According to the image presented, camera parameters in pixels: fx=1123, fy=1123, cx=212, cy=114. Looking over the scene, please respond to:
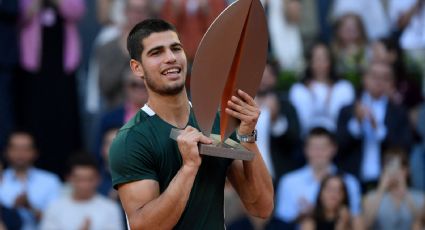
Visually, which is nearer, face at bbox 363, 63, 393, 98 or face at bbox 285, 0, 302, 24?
face at bbox 363, 63, 393, 98

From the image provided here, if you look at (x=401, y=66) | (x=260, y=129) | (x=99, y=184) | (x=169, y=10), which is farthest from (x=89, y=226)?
(x=401, y=66)

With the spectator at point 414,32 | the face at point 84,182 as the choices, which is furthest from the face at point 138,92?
the spectator at point 414,32

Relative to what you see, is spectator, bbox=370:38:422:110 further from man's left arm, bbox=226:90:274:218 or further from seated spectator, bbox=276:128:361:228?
man's left arm, bbox=226:90:274:218

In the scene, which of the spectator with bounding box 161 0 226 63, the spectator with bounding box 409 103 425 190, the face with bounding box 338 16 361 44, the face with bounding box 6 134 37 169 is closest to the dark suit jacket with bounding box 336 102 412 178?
the spectator with bounding box 409 103 425 190

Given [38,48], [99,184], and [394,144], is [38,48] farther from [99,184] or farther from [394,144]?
[394,144]

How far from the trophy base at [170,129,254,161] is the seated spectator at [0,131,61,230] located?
15.8 feet

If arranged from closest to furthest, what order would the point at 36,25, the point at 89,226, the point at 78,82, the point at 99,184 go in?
the point at 89,226 < the point at 99,184 < the point at 36,25 < the point at 78,82

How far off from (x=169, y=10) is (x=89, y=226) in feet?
8.33

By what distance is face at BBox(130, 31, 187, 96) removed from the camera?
513cm

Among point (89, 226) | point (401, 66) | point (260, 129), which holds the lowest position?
point (89, 226)

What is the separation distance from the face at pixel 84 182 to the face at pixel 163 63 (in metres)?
4.30

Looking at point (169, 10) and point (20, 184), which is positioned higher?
point (169, 10)

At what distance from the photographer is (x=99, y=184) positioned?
9.95 m

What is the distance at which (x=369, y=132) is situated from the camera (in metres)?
10.3
